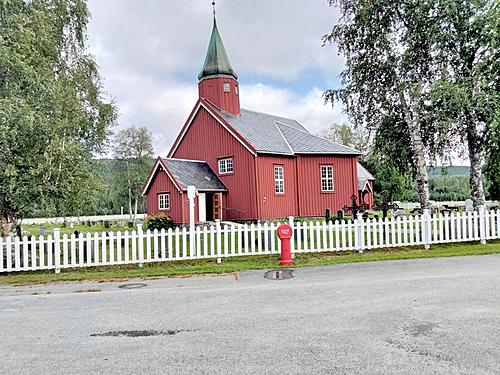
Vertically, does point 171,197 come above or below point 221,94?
below

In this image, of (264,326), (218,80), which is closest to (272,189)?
(218,80)

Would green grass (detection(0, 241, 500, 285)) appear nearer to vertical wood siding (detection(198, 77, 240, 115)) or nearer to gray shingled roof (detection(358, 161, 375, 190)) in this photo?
vertical wood siding (detection(198, 77, 240, 115))

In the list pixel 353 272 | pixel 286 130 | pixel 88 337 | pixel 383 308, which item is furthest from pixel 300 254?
pixel 286 130

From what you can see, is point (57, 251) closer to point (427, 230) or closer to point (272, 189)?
point (427, 230)

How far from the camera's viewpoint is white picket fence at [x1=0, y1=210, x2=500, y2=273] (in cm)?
1116

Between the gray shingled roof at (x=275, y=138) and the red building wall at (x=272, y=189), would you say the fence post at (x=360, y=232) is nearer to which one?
the red building wall at (x=272, y=189)

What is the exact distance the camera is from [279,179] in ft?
87.2

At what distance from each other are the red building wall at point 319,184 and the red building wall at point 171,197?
733cm

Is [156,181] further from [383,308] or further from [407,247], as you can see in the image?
[383,308]

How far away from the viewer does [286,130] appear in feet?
101

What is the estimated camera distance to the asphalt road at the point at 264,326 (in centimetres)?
429

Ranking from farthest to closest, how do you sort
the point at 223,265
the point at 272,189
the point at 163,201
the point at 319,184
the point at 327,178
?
the point at 327,178 → the point at 319,184 → the point at 163,201 → the point at 272,189 → the point at 223,265

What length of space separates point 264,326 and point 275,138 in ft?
76.7

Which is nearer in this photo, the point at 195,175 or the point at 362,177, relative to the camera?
the point at 195,175
